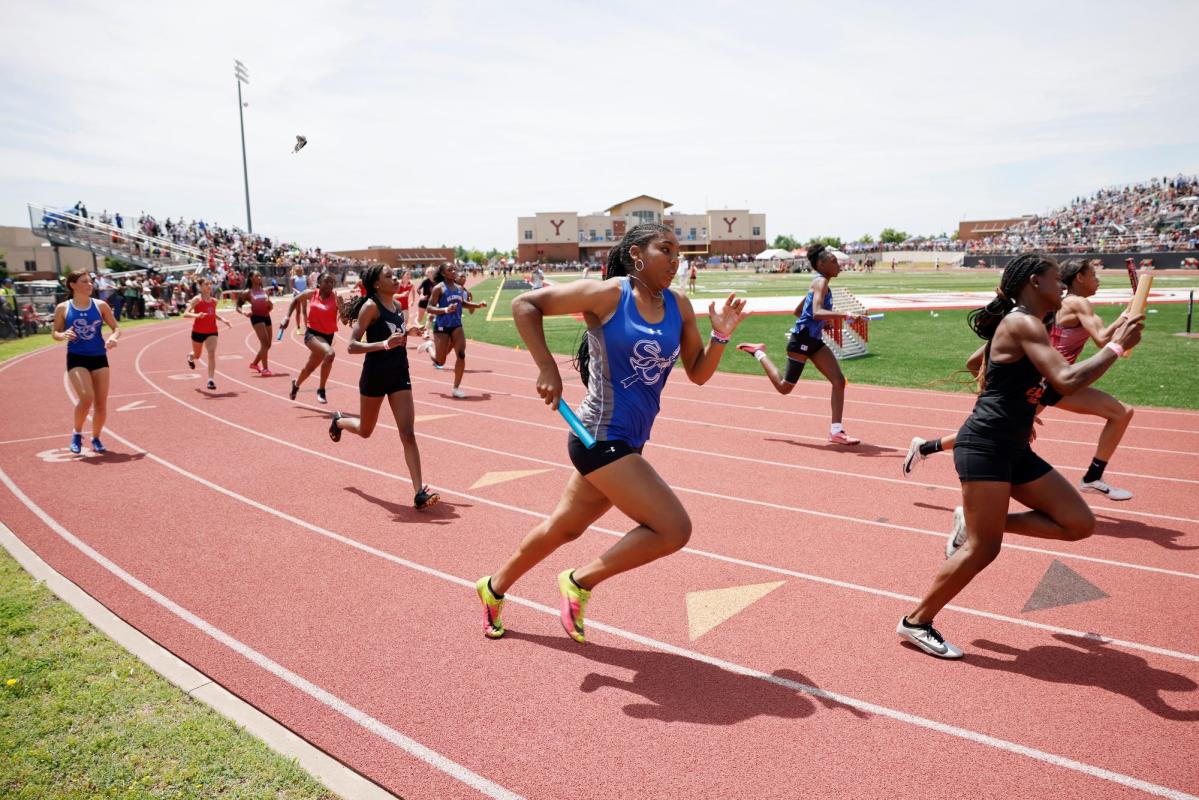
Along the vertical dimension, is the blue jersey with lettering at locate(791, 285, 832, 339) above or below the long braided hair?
below

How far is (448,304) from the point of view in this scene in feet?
41.7

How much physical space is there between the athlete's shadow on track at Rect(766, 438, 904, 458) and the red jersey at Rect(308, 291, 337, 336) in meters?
7.20

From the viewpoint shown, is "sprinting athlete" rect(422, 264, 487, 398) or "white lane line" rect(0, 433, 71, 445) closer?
"white lane line" rect(0, 433, 71, 445)

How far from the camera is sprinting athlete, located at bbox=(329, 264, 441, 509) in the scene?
22.7 ft

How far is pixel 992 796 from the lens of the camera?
3.05 meters

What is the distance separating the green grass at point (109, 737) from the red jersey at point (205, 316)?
434 inches

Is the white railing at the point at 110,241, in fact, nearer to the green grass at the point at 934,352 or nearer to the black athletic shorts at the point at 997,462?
the green grass at the point at 934,352

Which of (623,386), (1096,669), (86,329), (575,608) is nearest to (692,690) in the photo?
(575,608)

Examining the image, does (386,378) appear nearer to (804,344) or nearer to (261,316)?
(804,344)

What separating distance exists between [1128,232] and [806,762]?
259ft

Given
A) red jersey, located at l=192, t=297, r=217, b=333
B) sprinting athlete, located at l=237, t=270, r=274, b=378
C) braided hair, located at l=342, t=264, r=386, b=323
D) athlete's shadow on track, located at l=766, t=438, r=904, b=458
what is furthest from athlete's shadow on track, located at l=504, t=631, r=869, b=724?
sprinting athlete, located at l=237, t=270, r=274, b=378

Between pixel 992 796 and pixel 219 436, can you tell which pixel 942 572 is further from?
pixel 219 436

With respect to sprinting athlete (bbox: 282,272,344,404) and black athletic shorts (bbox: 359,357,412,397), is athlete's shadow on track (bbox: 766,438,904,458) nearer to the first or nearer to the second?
black athletic shorts (bbox: 359,357,412,397)

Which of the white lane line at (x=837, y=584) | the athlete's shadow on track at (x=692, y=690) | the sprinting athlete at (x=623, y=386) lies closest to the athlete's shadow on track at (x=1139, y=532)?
the white lane line at (x=837, y=584)
